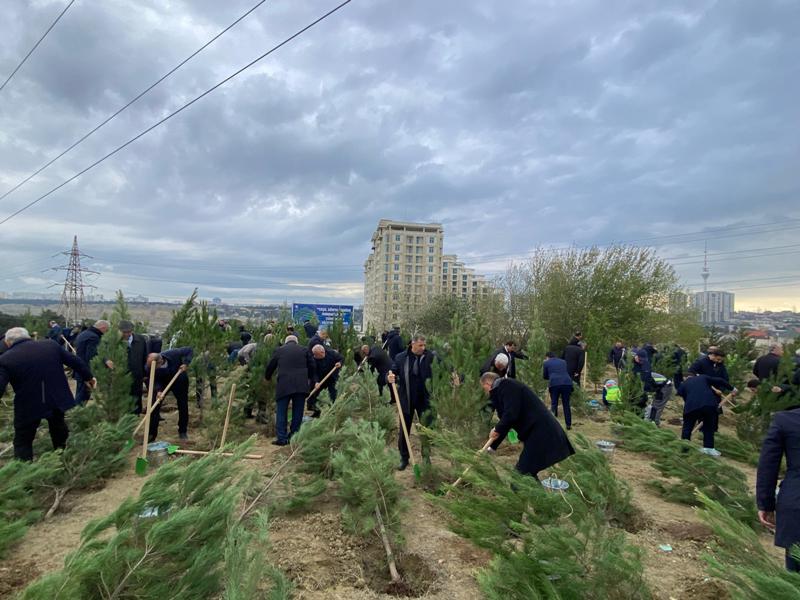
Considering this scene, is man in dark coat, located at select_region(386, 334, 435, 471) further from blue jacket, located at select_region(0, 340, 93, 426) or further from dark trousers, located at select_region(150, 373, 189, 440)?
blue jacket, located at select_region(0, 340, 93, 426)

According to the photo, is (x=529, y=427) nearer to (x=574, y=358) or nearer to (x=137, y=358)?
(x=137, y=358)

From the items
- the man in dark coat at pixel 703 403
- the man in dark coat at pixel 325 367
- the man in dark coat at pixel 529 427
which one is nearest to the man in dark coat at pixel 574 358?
the man in dark coat at pixel 703 403

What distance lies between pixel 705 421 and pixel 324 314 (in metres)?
16.0

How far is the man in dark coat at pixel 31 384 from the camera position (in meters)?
4.82

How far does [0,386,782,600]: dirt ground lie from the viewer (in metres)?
3.35

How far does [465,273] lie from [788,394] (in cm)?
14674

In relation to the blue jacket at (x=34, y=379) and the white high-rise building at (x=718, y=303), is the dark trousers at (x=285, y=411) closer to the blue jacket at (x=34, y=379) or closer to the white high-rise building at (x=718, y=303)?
the blue jacket at (x=34, y=379)

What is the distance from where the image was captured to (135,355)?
23.0ft

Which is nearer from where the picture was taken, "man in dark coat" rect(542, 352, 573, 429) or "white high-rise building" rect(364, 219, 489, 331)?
"man in dark coat" rect(542, 352, 573, 429)

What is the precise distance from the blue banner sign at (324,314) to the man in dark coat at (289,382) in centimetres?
597

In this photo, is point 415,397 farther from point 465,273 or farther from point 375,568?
point 465,273

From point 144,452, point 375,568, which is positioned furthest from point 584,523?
point 144,452

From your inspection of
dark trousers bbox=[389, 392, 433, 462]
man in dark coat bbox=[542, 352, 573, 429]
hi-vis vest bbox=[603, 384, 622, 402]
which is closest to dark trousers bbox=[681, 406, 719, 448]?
man in dark coat bbox=[542, 352, 573, 429]

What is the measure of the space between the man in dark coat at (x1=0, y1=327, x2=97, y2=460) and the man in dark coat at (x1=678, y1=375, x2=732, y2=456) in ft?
27.8
